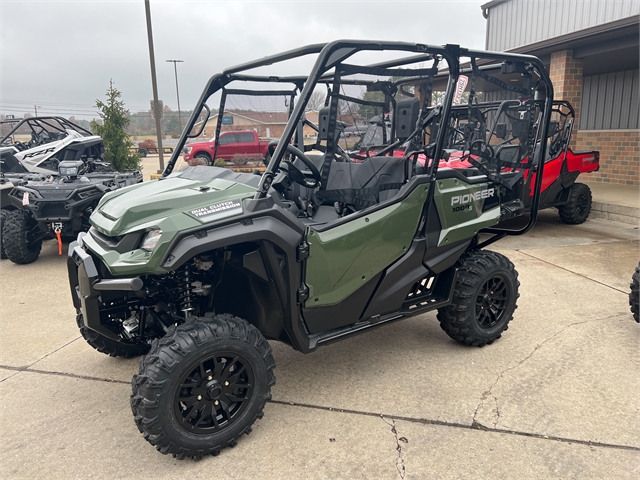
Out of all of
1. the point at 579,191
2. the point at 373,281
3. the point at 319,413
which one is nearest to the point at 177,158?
the point at 373,281

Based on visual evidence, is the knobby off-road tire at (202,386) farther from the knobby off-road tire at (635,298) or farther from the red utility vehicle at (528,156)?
the knobby off-road tire at (635,298)

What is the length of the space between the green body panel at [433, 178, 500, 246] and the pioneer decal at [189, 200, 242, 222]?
1.39 meters

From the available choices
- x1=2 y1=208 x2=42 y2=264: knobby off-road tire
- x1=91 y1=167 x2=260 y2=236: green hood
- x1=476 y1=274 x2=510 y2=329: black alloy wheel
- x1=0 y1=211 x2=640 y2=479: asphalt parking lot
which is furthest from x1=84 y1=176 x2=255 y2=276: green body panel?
x1=2 y1=208 x2=42 y2=264: knobby off-road tire

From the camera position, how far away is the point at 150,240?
100.0 inches

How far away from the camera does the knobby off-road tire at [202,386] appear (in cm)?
245

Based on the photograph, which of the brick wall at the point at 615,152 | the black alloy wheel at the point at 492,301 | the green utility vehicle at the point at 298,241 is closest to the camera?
the green utility vehicle at the point at 298,241

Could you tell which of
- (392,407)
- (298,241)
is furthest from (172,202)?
(392,407)

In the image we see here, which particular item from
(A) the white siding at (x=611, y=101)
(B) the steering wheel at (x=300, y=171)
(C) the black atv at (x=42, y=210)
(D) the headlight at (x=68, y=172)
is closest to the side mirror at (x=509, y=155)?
(B) the steering wheel at (x=300, y=171)

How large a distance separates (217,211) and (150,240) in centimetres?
36

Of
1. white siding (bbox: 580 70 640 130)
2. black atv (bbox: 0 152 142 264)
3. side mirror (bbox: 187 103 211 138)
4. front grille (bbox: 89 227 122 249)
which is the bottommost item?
black atv (bbox: 0 152 142 264)

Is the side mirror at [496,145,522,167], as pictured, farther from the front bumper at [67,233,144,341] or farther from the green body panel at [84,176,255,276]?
the front bumper at [67,233,144,341]

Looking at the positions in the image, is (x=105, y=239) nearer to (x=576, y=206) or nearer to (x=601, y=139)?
(x=576, y=206)

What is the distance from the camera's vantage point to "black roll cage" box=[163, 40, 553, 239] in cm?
274

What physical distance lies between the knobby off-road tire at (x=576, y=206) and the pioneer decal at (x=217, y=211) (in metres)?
7.27
